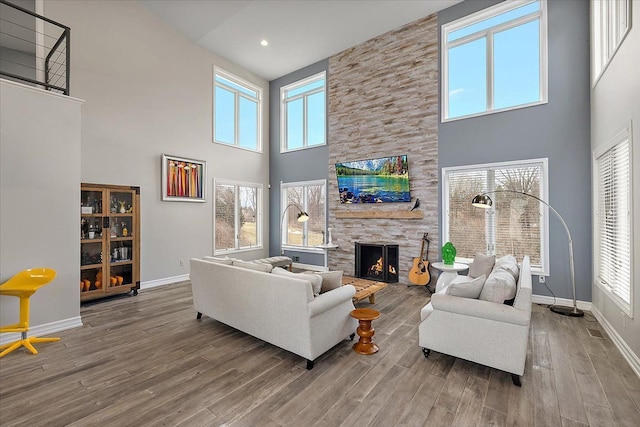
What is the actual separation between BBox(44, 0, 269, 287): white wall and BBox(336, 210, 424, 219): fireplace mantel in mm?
3020

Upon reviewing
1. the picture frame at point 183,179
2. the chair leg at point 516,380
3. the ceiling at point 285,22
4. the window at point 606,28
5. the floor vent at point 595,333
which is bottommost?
the floor vent at point 595,333

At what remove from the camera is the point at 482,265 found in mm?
4184

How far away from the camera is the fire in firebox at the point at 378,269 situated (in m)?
6.00

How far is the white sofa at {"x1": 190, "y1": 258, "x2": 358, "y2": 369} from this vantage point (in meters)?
2.65

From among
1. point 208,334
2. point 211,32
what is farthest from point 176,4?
point 208,334

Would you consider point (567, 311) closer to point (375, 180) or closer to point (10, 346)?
point (375, 180)

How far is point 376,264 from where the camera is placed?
6.22 metres

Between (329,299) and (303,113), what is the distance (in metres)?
6.00

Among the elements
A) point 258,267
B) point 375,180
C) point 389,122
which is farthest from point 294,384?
point 389,122

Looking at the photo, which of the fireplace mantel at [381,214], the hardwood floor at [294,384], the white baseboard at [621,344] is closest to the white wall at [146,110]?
the hardwood floor at [294,384]

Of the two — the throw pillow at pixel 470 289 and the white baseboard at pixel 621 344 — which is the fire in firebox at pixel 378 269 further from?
the throw pillow at pixel 470 289

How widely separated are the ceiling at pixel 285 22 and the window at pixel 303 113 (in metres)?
0.76

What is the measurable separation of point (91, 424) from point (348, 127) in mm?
6271

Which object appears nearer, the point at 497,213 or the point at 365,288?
the point at 365,288
